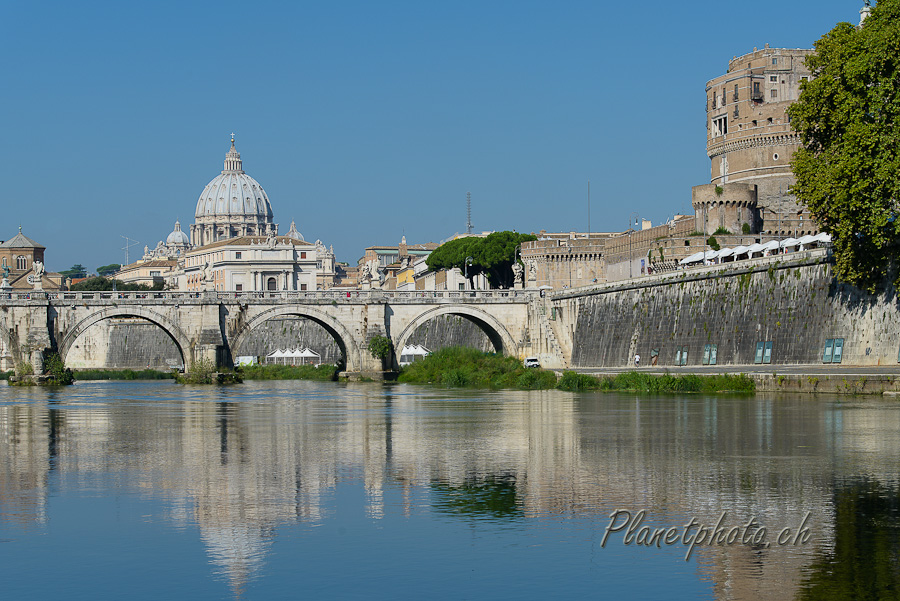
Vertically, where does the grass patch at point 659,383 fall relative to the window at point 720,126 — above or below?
below

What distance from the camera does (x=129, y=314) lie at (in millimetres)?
72688

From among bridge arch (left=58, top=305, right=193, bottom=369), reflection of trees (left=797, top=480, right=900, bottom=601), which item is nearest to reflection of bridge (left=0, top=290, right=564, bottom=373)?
bridge arch (left=58, top=305, right=193, bottom=369)

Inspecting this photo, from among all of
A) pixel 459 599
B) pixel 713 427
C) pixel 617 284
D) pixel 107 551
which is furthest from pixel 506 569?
pixel 617 284

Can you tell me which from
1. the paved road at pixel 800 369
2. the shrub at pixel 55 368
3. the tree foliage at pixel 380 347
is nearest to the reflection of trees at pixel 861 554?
the paved road at pixel 800 369

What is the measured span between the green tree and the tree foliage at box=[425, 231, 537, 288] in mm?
63311

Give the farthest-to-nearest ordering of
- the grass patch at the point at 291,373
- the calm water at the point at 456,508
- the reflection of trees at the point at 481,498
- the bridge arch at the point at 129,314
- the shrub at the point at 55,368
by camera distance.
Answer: the grass patch at the point at 291,373
the bridge arch at the point at 129,314
the shrub at the point at 55,368
the reflection of trees at the point at 481,498
the calm water at the point at 456,508

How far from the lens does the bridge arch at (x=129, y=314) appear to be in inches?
2803

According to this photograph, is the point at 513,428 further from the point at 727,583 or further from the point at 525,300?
the point at 525,300

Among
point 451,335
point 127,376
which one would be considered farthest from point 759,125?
point 127,376

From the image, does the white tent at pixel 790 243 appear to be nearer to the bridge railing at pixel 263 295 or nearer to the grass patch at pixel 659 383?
the grass patch at pixel 659 383

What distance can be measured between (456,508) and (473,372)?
Result: 49477mm

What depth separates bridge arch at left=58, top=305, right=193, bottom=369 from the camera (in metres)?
71.2

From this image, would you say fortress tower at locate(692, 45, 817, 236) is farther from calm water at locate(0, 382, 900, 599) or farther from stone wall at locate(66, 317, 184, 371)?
calm water at locate(0, 382, 900, 599)

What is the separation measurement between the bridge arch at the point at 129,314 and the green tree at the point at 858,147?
4242 centimetres
